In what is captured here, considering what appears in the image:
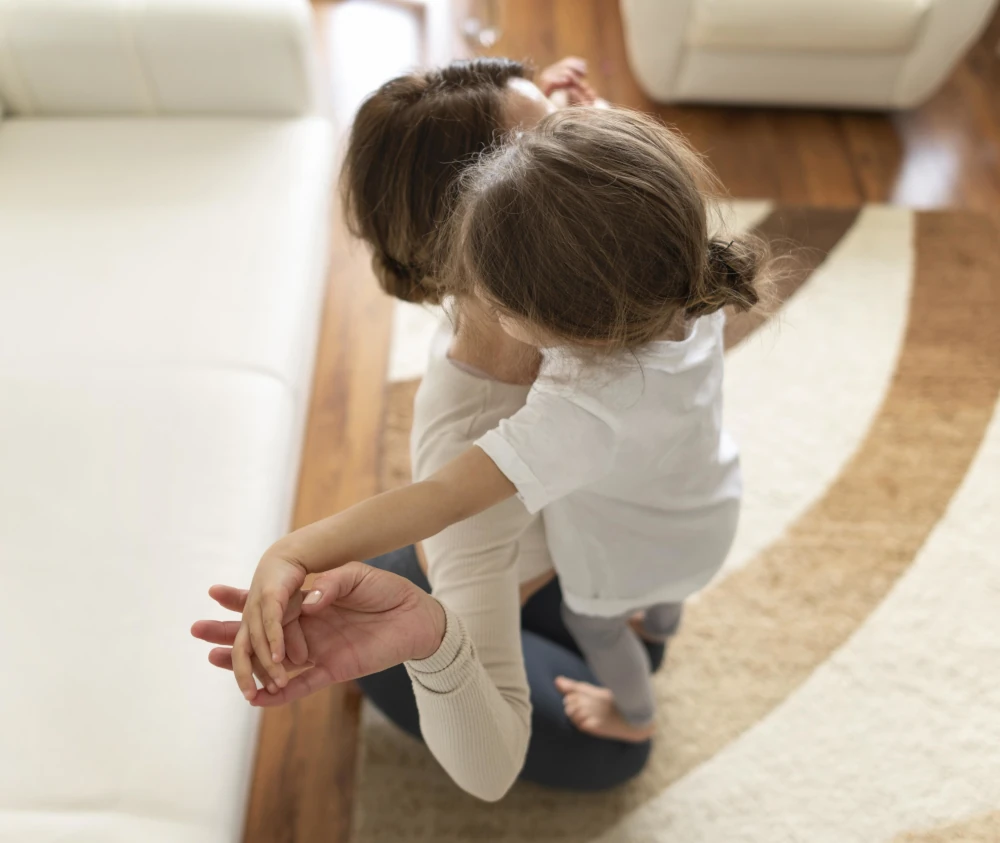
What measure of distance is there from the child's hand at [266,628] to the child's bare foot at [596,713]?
62 centimetres

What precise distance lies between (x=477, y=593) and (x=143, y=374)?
624 mm

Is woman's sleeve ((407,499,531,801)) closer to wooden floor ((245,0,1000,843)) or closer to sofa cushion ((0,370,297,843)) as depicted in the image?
sofa cushion ((0,370,297,843))

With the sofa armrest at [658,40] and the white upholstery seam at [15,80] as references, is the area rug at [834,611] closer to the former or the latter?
the sofa armrest at [658,40]

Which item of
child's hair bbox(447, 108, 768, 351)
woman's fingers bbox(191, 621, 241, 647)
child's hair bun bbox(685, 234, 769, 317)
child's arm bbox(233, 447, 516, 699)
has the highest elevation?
child's hair bbox(447, 108, 768, 351)

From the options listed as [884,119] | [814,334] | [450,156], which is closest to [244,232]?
[450,156]

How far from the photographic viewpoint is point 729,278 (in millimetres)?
891

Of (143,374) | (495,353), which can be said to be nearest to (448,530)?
(495,353)

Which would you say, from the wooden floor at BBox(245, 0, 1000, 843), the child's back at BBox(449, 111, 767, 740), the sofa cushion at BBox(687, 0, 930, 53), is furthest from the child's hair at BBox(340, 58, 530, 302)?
the sofa cushion at BBox(687, 0, 930, 53)

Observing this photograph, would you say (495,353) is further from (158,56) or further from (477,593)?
(158,56)

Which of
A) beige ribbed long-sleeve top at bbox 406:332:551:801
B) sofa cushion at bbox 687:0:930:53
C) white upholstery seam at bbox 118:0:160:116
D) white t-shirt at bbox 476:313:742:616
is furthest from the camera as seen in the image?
sofa cushion at bbox 687:0:930:53

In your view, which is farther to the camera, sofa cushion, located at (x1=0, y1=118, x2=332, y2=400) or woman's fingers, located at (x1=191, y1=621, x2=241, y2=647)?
sofa cushion, located at (x1=0, y1=118, x2=332, y2=400)

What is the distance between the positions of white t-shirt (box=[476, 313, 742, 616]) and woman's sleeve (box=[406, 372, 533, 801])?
93 mm

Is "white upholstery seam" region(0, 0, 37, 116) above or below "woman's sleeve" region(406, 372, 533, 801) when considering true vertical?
above

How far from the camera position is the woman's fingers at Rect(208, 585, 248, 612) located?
838mm
